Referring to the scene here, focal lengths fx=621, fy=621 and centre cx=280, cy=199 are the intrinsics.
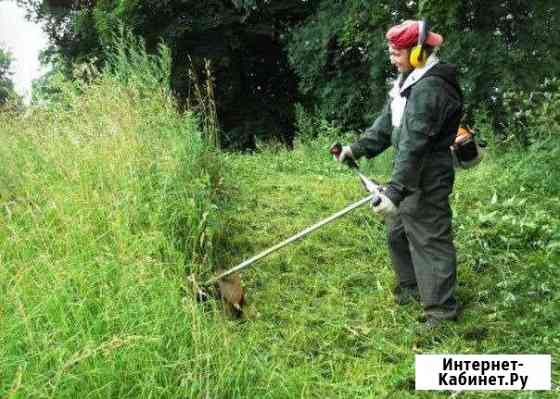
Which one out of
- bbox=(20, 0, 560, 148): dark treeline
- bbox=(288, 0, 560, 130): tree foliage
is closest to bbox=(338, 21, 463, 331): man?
bbox=(20, 0, 560, 148): dark treeline

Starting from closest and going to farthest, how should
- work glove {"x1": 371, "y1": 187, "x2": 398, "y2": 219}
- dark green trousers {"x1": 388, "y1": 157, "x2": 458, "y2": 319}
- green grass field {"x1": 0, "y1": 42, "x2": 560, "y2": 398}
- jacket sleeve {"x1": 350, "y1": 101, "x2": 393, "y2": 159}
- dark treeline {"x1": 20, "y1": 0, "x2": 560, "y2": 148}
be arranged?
green grass field {"x1": 0, "y1": 42, "x2": 560, "y2": 398}
work glove {"x1": 371, "y1": 187, "x2": 398, "y2": 219}
dark green trousers {"x1": 388, "y1": 157, "x2": 458, "y2": 319}
jacket sleeve {"x1": 350, "y1": 101, "x2": 393, "y2": 159}
dark treeline {"x1": 20, "y1": 0, "x2": 560, "y2": 148}

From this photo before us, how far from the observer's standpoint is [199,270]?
4.02 m

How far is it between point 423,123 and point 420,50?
41 centimetres

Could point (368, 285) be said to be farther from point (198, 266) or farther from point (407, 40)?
point (407, 40)

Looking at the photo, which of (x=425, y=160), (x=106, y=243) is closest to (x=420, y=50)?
(x=425, y=160)

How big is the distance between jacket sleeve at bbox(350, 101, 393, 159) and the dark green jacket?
538 mm

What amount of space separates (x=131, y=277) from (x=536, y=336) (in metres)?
2.29

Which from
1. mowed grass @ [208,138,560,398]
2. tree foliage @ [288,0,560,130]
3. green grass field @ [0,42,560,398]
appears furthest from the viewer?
tree foliage @ [288,0,560,130]

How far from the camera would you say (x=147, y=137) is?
478cm

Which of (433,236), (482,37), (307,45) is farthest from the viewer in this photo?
→ (307,45)

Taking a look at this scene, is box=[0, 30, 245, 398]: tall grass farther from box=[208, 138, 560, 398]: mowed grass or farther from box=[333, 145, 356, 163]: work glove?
box=[333, 145, 356, 163]: work glove

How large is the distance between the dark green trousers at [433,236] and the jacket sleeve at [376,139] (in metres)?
0.60

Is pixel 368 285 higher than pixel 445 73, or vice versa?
pixel 445 73

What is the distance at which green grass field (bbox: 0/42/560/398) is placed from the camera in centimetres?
275
